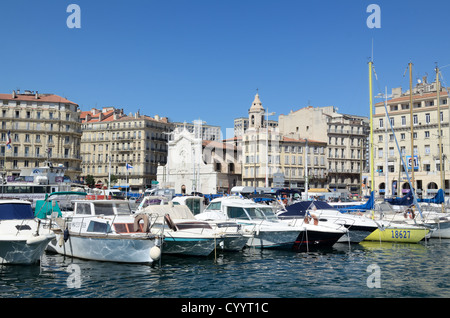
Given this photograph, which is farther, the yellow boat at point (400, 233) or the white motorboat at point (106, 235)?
the yellow boat at point (400, 233)

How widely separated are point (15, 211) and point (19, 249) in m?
3.16

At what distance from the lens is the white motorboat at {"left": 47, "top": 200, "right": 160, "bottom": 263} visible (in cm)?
1869

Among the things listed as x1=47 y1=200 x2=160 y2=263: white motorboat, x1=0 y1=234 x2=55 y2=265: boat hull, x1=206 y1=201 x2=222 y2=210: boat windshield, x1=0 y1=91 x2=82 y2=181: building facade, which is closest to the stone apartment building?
x1=0 y1=91 x2=82 y2=181: building facade

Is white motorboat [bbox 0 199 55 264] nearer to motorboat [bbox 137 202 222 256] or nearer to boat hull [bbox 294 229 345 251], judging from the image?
motorboat [bbox 137 202 222 256]

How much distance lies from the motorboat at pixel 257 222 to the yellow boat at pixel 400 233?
249 inches

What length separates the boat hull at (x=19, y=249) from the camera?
712 inches

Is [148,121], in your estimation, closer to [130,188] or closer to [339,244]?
[130,188]

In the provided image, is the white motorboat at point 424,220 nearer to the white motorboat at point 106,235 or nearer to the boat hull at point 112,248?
the white motorboat at point 106,235

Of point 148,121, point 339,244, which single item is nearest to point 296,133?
point 148,121

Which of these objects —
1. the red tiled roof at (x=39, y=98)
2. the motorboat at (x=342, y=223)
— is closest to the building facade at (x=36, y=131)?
the red tiled roof at (x=39, y=98)

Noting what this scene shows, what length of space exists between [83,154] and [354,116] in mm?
78189

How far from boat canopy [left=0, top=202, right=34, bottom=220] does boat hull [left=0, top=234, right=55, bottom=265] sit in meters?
2.51

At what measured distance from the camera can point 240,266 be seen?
766 inches

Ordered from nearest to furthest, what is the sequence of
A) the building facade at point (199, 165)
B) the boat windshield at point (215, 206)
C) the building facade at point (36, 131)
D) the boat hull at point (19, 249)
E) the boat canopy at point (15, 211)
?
1. the boat hull at point (19, 249)
2. the boat canopy at point (15, 211)
3. the boat windshield at point (215, 206)
4. the building facade at point (36, 131)
5. the building facade at point (199, 165)
